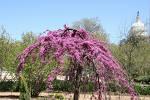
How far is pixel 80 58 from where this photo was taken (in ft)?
27.6

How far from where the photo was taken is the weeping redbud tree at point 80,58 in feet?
27.1

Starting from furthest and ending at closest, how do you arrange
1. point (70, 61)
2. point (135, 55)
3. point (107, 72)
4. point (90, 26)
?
point (90, 26) → point (135, 55) → point (70, 61) → point (107, 72)

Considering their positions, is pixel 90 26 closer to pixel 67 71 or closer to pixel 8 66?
pixel 8 66

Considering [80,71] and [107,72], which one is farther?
[80,71]

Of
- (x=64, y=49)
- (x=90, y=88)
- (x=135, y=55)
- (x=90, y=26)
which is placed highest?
(x=90, y=26)

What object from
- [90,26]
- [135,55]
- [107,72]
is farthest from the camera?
[90,26]

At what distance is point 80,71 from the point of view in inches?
354

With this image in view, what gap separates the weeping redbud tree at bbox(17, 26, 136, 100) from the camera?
8.27 meters

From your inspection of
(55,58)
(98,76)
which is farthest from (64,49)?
(98,76)

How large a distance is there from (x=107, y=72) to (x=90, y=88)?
65 centimetres

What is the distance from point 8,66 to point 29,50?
2128cm

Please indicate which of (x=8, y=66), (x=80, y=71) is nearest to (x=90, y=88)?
(x=80, y=71)

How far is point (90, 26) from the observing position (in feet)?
232

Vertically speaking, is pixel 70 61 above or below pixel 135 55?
below
